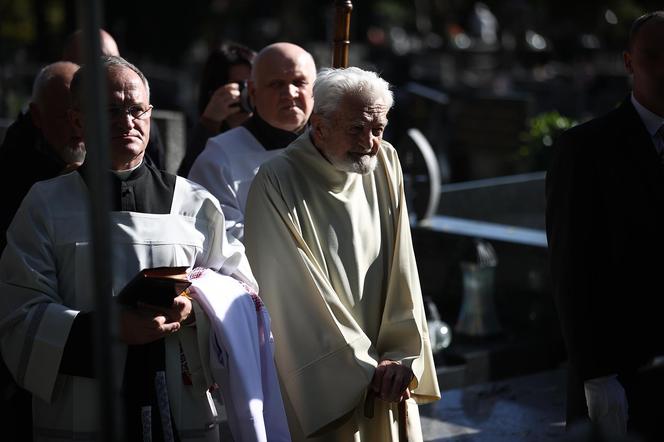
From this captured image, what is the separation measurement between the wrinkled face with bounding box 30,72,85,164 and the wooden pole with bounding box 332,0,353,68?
4.20 feet

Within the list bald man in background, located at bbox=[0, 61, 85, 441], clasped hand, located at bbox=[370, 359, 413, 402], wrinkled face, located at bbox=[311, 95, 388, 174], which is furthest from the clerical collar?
clasped hand, located at bbox=[370, 359, 413, 402]

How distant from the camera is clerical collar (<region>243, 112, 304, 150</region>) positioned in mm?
5352

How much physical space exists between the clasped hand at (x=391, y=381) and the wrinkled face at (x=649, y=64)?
51.3 inches

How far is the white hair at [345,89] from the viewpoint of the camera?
400cm

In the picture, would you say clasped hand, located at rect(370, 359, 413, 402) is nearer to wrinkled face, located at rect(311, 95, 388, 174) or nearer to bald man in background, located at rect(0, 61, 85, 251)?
wrinkled face, located at rect(311, 95, 388, 174)

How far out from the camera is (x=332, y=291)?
4.00 m

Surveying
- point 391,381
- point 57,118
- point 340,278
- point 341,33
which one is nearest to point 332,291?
point 340,278

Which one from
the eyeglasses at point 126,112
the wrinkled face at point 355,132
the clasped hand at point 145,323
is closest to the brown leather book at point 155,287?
the clasped hand at point 145,323

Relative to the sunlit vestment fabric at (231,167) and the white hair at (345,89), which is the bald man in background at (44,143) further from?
the white hair at (345,89)

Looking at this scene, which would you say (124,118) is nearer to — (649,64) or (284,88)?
(284,88)

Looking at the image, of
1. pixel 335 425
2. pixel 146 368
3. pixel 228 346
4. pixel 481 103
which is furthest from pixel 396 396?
pixel 481 103

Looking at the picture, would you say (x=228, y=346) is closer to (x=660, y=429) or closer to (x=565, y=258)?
(x=565, y=258)

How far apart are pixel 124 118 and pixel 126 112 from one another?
0.03m

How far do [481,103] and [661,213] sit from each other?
39.7 ft
